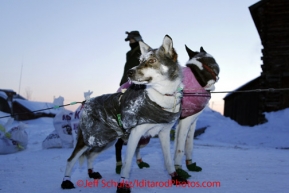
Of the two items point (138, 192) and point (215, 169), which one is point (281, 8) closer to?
point (215, 169)

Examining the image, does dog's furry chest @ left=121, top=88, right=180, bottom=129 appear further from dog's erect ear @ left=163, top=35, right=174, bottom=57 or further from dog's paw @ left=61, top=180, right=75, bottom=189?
dog's paw @ left=61, top=180, right=75, bottom=189

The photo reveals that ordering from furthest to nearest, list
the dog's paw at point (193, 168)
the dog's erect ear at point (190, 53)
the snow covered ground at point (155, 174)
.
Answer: the dog's erect ear at point (190, 53) → the dog's paw at point (193, 168) → the snow covered ground at point (155, 174)

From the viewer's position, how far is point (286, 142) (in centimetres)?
1019

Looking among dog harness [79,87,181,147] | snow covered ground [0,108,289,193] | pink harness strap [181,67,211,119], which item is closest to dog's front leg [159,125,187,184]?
snow covered ground [0,108,289,193]

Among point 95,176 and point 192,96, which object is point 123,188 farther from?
point 192,96

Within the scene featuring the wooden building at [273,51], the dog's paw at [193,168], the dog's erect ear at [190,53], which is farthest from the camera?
the wooden building at [273,51]

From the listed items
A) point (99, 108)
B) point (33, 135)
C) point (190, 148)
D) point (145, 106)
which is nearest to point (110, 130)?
point (99, 108)

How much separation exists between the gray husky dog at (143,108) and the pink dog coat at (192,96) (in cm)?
70

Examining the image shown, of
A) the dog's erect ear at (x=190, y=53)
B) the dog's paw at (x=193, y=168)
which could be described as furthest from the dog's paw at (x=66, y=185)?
the dog's erect ear at (x=190, y=53)

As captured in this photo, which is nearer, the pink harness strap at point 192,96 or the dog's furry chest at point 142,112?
the dog's furry chest at point 142,112

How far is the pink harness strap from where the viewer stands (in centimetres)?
457

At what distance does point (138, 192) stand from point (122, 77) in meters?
2.43

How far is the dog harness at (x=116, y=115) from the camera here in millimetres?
3588

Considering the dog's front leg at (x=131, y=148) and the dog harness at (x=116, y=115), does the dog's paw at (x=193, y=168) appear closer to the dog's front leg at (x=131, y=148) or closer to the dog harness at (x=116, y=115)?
the dog harness at (x=116, y=115)
